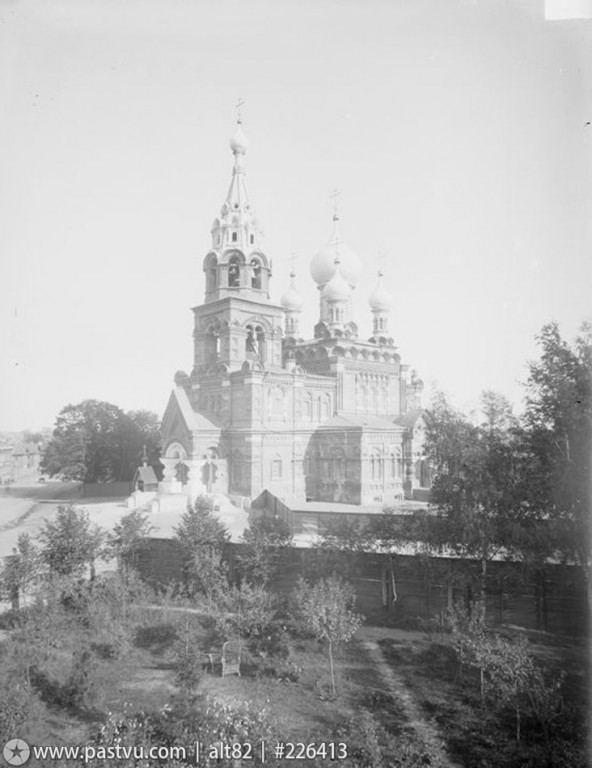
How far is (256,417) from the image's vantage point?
30453 mm

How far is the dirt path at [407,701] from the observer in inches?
374

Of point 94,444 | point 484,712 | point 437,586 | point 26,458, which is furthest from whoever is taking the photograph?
point 26,458

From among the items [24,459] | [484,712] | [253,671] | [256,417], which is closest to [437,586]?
[484,712]

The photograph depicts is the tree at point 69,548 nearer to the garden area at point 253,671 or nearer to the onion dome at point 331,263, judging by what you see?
the garden area at point 253,671

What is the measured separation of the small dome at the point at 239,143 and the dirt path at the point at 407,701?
27313 mm

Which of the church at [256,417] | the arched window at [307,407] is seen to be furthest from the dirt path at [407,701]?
the arched window at [307,407]

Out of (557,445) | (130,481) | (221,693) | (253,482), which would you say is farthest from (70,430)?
(557,445)

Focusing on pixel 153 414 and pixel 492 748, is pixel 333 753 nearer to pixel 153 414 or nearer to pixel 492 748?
pixel 492 748

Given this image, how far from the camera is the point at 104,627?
13.6m

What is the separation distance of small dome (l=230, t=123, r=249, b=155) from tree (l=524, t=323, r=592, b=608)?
24910 millimetres

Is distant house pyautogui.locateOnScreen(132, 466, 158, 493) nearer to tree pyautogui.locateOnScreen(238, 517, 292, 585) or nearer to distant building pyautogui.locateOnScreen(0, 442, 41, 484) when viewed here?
tree pyautogui.locateOnScreen(238, 517, 292, 585)

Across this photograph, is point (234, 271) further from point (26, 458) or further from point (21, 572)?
point (26, 458)

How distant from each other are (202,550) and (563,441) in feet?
32.9

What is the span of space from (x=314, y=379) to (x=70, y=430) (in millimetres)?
15912
